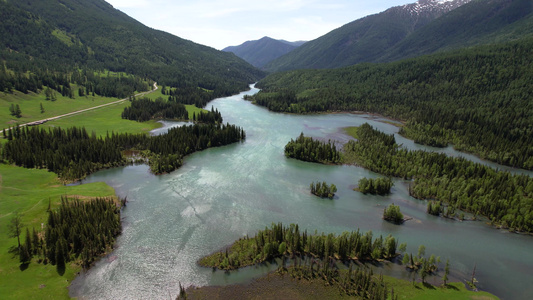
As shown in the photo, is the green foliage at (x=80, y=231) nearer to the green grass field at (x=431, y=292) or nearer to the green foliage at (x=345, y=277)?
the green foliage at (x=345, y=277)

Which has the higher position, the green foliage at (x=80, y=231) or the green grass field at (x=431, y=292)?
the green foliage at (x=80, y=231)

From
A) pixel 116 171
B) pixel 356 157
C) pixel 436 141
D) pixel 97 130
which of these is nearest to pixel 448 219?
pixel 356 157

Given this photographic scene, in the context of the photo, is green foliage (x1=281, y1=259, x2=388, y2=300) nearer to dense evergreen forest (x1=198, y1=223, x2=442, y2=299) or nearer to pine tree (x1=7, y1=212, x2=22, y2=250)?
dense evergreen forest (x1=198, y1=223, x2=442, y2=299)

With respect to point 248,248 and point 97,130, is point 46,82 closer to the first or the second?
point 97,130

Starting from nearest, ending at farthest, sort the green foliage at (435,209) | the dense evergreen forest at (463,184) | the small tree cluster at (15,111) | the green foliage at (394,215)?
the green foliage at (394,215) → the dense evergreen forest at (463,184) → the green foliage at (435,209) → the small tree cluster at (15,111)

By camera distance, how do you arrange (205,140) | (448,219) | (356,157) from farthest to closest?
(205,140)
(356,157)
(448,219)

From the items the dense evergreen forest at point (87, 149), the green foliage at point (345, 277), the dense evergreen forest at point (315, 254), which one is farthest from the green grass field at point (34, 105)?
the green foliage at point (345, 277)

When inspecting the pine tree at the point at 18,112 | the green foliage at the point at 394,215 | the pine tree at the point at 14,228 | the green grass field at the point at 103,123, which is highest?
the pine tree at the point at 18,112

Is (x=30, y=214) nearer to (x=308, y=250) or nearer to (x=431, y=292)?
(x=308, y=250)
